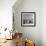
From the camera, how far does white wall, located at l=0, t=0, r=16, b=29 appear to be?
13.8ft

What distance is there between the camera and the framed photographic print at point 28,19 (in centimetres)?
510

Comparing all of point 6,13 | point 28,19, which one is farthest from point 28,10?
point 6,13

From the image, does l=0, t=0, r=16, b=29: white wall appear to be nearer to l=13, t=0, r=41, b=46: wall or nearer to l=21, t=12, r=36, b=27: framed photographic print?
l=13, t=0, r=41, b=46: wall

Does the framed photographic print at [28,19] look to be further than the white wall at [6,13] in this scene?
Yes

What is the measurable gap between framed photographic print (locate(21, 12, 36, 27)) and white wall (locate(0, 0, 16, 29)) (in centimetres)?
98

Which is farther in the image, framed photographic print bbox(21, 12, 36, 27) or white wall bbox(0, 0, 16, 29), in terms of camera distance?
framed photographic print bbox(21, 12, 36, 27)

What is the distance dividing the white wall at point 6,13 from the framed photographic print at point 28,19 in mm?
976

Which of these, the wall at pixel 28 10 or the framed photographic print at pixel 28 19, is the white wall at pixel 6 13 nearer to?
the wall at pixel 28 10

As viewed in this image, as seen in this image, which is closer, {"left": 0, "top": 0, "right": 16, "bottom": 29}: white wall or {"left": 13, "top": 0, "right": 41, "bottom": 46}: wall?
{"left": 0, "top": 0, "right": 16, "bottom": 29}: white wall

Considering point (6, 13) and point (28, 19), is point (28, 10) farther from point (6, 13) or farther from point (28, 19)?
point (6, 13)

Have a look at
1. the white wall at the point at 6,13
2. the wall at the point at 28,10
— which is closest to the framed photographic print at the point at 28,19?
the wall at the point at 28,10

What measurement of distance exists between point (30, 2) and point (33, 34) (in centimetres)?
146

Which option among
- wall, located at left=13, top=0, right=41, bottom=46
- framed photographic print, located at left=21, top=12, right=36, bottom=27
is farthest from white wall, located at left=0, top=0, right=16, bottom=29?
framed photographic print, located at left=21, top=12, right=36, bottom=27

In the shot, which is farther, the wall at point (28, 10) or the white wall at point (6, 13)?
the wall at point (28, 10)
